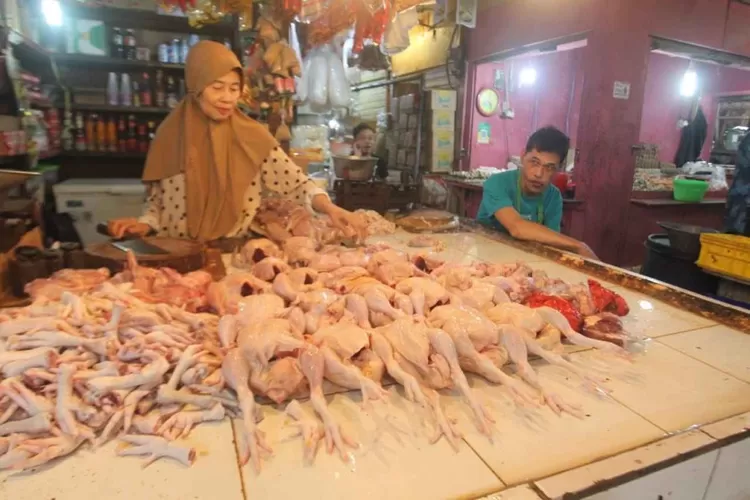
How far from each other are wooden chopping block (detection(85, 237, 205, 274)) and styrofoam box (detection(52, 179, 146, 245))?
2.59 metres

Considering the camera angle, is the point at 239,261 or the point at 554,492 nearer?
the point at 554,492

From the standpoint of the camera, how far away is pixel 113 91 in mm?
4531

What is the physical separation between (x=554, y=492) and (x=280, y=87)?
10.4ft

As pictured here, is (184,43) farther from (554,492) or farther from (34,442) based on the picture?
(554,492)

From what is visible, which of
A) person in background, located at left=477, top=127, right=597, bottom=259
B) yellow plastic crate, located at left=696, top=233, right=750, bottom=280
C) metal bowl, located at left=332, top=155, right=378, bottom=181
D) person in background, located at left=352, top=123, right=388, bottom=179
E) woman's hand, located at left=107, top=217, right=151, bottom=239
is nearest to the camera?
woman's hand, located at left=107, top=217, right=151, bottom=239

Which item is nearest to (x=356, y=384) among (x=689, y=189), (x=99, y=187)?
(x=99, y=187)

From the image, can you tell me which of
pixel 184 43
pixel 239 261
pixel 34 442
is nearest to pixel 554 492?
pixel 34 442

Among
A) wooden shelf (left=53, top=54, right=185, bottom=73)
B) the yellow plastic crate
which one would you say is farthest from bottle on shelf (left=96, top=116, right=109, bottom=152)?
the yellow plastic crate

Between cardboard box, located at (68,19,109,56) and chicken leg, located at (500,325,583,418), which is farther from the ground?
cardboard box, located at (68,19,109,56)

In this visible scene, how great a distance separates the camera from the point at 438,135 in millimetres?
6812

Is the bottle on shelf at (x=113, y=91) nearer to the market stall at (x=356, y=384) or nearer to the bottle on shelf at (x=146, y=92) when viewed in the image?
the bottle on shelf at (x=146, y=92)

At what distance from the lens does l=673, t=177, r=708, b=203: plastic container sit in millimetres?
5595

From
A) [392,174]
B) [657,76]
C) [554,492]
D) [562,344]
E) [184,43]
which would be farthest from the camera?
[657,76]

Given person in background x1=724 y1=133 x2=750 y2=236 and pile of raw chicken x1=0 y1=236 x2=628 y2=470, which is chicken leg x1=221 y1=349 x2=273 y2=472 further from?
person in background x1=724 y1=133 x2=750 y2=236
